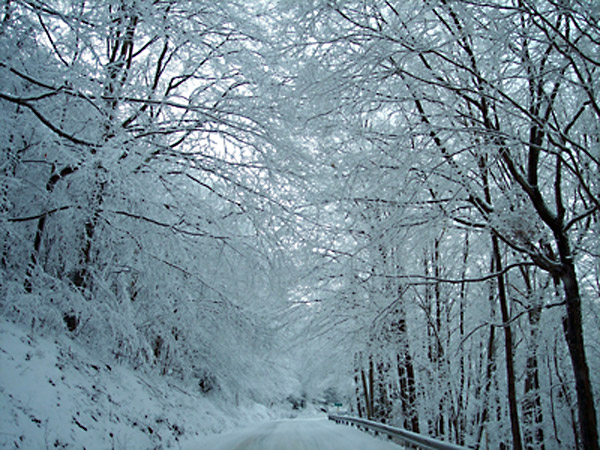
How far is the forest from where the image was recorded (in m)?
4.15

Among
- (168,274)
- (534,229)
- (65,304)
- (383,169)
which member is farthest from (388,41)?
(65,304)

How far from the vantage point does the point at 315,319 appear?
8914 mm

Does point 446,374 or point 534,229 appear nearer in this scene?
point 534,229

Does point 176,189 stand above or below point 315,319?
above

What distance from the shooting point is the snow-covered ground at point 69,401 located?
4.32 metres

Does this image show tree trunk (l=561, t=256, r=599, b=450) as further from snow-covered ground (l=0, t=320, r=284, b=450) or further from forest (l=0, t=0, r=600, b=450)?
snow-covered ground (l=0, t=320, r=284, b=450)

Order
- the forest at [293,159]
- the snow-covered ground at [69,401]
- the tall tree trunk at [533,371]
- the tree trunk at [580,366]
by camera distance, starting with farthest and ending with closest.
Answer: the tall tree trunk at [533,371] < the snow-covered ground at [69,401] < the forest at [293,159] < the tree trunk at [580,366]

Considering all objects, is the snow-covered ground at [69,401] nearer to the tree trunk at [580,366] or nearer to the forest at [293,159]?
the forest at [293,159]

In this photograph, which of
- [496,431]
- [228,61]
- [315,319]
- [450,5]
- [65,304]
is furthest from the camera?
[496,431]

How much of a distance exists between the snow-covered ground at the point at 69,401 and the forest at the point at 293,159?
18.2 inches

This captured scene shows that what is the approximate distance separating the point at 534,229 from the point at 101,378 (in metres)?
7.31

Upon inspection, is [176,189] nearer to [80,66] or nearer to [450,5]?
[80,66]

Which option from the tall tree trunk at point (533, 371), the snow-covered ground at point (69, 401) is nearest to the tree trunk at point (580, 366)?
the tall tree trunk at point (533, 371)

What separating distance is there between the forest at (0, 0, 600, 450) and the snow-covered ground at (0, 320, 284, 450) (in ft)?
1.52
